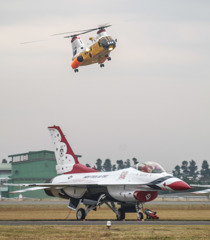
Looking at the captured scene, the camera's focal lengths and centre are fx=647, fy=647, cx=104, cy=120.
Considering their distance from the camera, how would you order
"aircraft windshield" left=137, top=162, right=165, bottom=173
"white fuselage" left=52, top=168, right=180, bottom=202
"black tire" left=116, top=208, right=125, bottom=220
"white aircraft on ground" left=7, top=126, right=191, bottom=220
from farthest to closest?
"black tire" left=116, top=208, right=125, bottom=220 < "aircraft windshield" left=137, top=162, right=165, bottom=173 < "white aircraft on ground" left=7, top=126, right=191, bottom=220 < "white fuselage" left=52, top=168, right=180, bottom=202

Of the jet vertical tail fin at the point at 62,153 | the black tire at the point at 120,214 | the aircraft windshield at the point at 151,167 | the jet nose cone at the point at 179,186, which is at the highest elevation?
the jet vertical tail fin at the point at 62,153

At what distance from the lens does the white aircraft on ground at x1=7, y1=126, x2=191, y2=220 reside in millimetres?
38719

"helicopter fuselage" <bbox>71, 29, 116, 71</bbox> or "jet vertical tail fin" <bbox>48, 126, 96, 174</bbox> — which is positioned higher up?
"helicopter fuselage" <bbox>71, 29, 116, 71</bbox>

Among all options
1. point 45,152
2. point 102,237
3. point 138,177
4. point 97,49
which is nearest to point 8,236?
point 102,237

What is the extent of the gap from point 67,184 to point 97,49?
2237 centimetres

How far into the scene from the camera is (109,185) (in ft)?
133

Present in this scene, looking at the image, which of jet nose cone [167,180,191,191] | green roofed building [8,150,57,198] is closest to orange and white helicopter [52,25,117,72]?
jet nose cone [167,180,191,191]

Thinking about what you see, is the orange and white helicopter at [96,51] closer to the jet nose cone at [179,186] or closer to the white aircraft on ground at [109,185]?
the white aircraft on ground at [109,185]

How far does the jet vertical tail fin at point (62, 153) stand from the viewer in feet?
150

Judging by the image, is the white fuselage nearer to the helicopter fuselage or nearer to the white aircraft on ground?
the white aircraft on ground

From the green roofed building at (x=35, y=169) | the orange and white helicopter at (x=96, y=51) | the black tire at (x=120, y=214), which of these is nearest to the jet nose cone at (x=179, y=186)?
the black tire at (x=120, y=214)

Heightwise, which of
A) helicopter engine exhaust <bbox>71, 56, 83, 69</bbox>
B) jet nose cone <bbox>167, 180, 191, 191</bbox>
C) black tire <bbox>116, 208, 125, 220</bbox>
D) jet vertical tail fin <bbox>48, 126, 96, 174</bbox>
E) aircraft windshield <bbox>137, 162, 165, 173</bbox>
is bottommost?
black tire <bbox>116, 208, 125, 220</bbox>

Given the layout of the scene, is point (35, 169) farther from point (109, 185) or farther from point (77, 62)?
point (109, 185)

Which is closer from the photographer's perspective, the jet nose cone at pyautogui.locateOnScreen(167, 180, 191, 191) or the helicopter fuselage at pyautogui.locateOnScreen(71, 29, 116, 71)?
the jet nose cone at pyautogui.locateOnScreen(167, 180, 191, 191)
